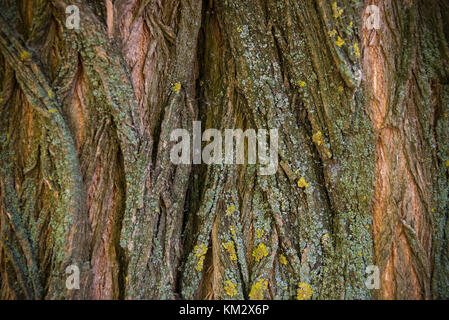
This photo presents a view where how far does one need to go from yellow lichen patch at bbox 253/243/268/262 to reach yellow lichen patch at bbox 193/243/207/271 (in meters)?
0.27

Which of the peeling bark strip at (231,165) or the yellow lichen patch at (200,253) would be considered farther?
the yellow lichen patch at (200,253)

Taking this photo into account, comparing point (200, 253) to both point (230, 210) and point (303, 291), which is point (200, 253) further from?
point (303, 291)

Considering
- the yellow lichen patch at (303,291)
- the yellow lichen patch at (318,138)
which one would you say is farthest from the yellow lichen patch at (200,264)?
the yellow lichen patch at (318,138)

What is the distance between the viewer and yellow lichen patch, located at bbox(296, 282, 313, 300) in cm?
193

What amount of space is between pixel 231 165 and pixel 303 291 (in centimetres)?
76

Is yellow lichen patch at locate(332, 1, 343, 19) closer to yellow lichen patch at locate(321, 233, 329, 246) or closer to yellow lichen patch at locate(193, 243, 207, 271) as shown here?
yellow lichen patch at locate(321, 233, 329, 246)

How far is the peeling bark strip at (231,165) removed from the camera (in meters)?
1.86

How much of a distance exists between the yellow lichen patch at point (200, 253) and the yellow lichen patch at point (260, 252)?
273mm

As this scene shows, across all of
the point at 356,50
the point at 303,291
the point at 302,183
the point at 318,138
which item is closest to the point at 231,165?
the point at 302,183

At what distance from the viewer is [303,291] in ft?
6.33

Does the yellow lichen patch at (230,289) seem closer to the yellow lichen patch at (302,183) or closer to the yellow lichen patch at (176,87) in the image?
the yellow lichen patch at (302,183)

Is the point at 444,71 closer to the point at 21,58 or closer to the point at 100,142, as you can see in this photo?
the point at 100,142

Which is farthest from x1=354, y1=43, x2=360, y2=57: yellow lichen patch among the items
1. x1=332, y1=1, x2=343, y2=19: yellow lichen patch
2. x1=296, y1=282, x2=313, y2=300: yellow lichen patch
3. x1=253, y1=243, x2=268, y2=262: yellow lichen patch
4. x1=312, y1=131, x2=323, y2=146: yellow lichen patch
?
x1=296, y1=282, x2=313, y2=300: yellow lichen patch

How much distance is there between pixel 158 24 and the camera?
2.04 metres
